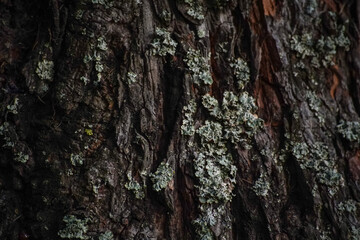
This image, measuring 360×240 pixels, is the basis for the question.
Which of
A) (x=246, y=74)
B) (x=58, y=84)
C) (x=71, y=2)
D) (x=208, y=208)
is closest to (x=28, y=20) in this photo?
(x=71, y=2)

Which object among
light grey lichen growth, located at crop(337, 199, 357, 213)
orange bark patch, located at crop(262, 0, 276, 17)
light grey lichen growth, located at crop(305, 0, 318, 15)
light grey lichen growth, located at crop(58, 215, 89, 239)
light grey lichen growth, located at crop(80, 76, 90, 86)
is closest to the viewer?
light grey lichen growth, located at crop(58, 215, 89, 239)

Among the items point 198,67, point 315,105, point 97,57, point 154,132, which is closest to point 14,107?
point 97,57

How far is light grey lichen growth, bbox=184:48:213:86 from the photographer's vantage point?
187cm

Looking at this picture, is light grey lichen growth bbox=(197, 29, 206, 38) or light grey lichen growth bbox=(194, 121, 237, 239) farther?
light grey lichen growth bbox=(197, 29, 206, 38)

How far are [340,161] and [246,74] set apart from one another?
0.75 meters

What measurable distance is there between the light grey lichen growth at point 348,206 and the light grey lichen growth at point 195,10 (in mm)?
1278

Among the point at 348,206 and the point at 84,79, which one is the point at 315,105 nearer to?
the point at 348,206

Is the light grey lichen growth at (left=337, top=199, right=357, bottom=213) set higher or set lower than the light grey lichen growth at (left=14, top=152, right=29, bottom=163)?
lower

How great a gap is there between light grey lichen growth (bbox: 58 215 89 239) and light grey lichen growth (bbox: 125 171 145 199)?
259 mm

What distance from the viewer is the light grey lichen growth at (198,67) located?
1871mm

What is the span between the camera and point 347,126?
6.88 ft

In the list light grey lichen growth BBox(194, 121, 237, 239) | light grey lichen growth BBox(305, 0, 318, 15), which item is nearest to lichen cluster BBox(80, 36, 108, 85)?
light grey lichen growth BBox(194, 121, 237, 239)

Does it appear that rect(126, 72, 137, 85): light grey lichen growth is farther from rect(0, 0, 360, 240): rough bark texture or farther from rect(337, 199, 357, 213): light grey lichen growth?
rect(337, 199, 357, 213): light grey lichen growth

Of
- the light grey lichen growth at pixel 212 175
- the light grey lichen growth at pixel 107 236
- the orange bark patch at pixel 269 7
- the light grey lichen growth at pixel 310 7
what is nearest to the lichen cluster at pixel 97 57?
the light grey lichen growth at pixel 212 175
